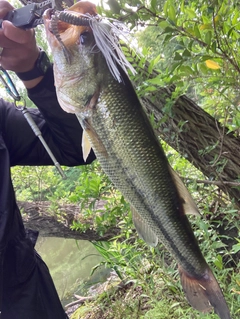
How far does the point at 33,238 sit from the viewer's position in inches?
73.9

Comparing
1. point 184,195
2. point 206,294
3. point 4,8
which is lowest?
point 206,294

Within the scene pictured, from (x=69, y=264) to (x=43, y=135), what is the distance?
6478mm

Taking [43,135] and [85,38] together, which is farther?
[43,135]

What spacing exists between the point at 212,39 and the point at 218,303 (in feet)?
3.61

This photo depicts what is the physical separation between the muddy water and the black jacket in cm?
356

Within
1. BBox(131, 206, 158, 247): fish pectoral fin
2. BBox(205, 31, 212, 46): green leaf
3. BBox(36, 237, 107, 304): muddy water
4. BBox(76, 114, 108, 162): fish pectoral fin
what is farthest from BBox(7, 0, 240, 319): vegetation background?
BBox(36, 237, 107, 304): muddy water

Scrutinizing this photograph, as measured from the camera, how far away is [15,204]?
1.70 metres

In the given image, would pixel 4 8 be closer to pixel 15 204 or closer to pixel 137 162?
pixel 137 162

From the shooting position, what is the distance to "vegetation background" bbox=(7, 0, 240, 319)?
4.62 ft

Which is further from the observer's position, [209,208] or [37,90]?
[209,208]

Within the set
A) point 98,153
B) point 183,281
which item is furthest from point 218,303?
point 98,153

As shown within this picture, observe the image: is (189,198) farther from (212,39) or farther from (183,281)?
(212,39)

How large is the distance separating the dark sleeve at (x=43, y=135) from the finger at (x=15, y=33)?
389 millimetres

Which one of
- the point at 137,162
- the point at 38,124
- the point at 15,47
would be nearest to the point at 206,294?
the point at 137,162
